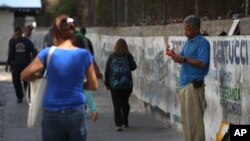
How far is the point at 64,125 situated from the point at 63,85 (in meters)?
0.35

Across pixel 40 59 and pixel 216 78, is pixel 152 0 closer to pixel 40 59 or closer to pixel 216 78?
pixel 216 78

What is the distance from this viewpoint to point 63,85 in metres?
5.68

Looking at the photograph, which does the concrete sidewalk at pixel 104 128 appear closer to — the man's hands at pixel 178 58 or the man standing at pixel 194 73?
the man standing at pixel 194 73

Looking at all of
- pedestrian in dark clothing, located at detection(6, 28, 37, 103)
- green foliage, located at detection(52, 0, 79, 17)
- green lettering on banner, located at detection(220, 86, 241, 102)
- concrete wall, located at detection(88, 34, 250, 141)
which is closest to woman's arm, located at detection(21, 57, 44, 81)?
concrete wall, located at detection(88, 34, 250, 141)

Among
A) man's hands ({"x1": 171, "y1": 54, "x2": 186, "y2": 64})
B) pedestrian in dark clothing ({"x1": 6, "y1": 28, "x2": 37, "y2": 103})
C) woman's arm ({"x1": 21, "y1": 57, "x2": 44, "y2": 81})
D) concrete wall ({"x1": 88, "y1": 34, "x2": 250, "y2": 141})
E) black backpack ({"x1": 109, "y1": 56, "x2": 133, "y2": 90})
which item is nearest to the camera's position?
woman's arm ({"x1": 21, "y1": 57, "x2": 44, "y2": 81})

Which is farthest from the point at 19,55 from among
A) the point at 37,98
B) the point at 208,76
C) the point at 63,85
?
the point at 63,85

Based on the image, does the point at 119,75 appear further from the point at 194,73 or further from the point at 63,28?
the point at 63,28

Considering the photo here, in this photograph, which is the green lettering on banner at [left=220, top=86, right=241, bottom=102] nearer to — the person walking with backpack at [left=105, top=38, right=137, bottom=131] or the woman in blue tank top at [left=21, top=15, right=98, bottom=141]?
the woman in blue tank top at [left=21, top=15, right=98, bottom=141]

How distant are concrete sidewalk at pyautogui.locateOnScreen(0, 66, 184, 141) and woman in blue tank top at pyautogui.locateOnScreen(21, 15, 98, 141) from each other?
15.6 feet

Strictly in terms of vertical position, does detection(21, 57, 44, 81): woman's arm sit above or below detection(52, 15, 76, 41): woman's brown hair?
below

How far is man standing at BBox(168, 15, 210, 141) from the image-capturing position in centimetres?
801

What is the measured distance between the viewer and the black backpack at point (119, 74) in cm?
1151

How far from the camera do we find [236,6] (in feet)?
32.0

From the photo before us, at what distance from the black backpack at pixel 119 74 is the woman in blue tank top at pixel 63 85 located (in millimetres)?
5722
